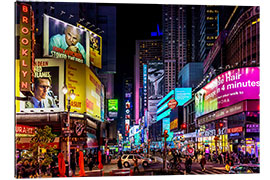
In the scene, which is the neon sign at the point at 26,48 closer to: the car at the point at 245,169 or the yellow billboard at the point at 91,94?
the car at the point at 245,169

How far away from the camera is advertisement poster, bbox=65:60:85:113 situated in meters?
46.4

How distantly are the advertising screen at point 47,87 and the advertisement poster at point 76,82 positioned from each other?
1.91 metres

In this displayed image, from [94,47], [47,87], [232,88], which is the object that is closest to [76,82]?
[94,47]

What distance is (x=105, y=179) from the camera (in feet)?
102

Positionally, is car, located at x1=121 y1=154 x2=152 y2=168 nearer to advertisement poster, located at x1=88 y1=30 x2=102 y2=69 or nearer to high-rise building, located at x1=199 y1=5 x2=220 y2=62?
advertisement poster, located at x1=88 y1=30 x2=102 y2=69

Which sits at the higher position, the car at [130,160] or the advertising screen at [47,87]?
the advertising screen at [47,87]

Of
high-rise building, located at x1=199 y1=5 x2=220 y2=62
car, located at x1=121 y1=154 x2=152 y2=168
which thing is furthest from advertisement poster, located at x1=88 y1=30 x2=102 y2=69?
high-rise building, located at x1=199 y1=5 x2=220 y2=62

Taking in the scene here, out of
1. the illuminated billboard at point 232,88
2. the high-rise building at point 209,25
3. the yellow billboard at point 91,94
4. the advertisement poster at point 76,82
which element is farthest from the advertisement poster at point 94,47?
the high-rise building at point 209,25

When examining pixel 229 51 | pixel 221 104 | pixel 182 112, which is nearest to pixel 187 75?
pixel 182 112

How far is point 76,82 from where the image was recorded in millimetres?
47875

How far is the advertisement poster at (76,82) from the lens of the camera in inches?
1828

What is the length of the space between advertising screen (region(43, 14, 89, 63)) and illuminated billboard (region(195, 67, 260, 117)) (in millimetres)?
17343

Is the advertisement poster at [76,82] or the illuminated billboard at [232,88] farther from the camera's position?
the advertisement poster at [76,82]

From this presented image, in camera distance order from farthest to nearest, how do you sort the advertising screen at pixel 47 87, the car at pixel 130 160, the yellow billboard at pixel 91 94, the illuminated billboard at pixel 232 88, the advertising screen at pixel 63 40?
1. the yellow billboard at pixel 91 94
2. the advertising screen at pixel 63 40
3. the car at pixel 130 160
4. the advertising screen at pixel 47 87
5. the illuminated billboard at pixel 232 88
